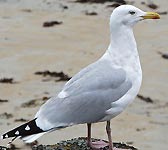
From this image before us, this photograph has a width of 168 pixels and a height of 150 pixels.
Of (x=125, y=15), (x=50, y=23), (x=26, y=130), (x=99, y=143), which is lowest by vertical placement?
(x=50, y=23)

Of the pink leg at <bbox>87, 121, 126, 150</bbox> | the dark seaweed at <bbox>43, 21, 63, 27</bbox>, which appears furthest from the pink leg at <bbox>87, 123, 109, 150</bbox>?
the dark seaweed at <bbox>43, 21, 63, 27</bbox>

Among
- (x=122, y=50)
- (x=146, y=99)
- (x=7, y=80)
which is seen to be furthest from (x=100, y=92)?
(x=7, y=80)

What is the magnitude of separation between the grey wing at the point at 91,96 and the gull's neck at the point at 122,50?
56 mm

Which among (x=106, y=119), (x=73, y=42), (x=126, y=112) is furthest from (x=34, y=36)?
(x=106, y=119)

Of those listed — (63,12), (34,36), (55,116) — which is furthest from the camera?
(63,12)

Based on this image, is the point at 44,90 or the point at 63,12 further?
the point at 63,12

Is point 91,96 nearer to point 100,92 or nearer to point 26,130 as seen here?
point 100,92

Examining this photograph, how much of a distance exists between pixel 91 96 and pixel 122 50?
310 millimetres

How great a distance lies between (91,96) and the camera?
12.8 ft

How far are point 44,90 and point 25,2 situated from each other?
105 inches

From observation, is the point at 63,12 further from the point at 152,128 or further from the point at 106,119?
the point at 106,119

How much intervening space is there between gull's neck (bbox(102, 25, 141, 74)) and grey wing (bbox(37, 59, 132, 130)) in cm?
6

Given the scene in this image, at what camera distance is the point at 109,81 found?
392cm

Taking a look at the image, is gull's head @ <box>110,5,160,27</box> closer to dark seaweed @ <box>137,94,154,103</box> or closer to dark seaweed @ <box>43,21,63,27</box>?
dark seaweed @ <box>137,94,154,103</box>
